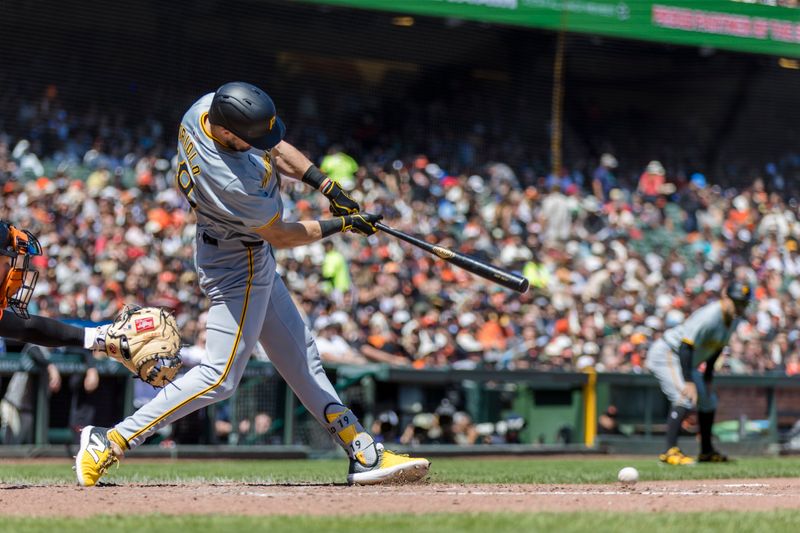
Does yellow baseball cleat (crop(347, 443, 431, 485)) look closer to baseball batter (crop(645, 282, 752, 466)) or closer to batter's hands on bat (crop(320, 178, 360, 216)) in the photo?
batter's hands on bat (crop(320, 178, 360, 216))

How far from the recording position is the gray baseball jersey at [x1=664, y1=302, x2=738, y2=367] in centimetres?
988

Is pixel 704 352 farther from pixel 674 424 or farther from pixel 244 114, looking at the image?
pixel 244 114

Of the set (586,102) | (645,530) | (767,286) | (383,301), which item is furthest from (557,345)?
(645,530)

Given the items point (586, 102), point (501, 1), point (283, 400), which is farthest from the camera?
point (586, 102)

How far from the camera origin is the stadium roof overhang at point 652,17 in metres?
19.8

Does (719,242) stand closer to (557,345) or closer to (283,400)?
(557,345)

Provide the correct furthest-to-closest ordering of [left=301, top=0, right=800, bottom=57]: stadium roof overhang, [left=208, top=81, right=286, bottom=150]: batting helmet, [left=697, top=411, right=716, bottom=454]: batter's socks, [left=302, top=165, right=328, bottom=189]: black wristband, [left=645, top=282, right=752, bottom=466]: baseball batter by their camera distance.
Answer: [left=301, top=0, right=800, bottom=57]: stadium roof overhang
[left=697, top=411, right=716, bottom=454]: batter's socks
[left=645, top=282, right=752, bottom=466]: baseball batter
[left=302, top=165, right=328, bottom=189]: black wristband
[left=208, top=81, right=286, bottom=150]: batting helmet

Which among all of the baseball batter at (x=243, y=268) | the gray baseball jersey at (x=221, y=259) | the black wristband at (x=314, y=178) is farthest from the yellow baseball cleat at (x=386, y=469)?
the black wristband at (x=314, y=178)

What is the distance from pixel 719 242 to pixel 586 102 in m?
4.77

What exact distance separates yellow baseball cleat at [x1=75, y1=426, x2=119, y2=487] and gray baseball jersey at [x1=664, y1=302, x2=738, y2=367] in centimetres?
577

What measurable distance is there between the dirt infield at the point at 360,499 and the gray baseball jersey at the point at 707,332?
3.71 meters

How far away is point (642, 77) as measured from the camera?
945 inches

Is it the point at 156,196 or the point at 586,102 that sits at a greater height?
the point at 586,102

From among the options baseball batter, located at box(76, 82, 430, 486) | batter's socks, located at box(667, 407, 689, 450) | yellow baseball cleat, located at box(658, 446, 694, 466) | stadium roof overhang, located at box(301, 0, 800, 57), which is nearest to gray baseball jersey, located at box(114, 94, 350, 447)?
baseball batter, located at box(76, 82, 430, 486)
